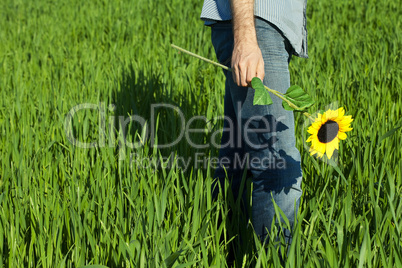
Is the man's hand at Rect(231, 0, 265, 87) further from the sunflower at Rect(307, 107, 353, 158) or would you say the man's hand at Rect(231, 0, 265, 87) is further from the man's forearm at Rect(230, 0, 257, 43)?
the sunflower at Rect(307, 107, 353, 158)

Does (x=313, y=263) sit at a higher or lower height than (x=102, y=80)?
lower

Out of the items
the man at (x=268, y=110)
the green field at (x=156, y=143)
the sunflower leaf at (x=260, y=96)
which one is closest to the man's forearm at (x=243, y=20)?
the man at (x=268, y=110)

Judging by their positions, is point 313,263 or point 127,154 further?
point 127,154

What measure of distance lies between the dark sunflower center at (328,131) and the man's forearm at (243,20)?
12.1 inches

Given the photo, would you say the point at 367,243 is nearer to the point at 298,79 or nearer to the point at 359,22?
the point at 298,79

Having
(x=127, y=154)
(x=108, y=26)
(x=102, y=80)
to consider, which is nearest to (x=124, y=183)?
(x=127, y=154)

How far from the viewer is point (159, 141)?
224 centimetres

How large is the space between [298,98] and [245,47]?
20 centimetres

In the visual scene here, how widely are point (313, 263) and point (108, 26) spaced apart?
11.9ft

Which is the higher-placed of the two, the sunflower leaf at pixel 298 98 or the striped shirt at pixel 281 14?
the striped shirt at pixel 281 14

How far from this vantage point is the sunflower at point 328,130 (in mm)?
1127

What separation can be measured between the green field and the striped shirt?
0.42 m

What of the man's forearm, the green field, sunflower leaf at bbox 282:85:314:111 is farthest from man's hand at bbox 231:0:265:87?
the green field

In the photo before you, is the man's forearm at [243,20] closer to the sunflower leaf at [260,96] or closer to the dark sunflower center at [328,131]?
the sunflower leaf at [260,96]
